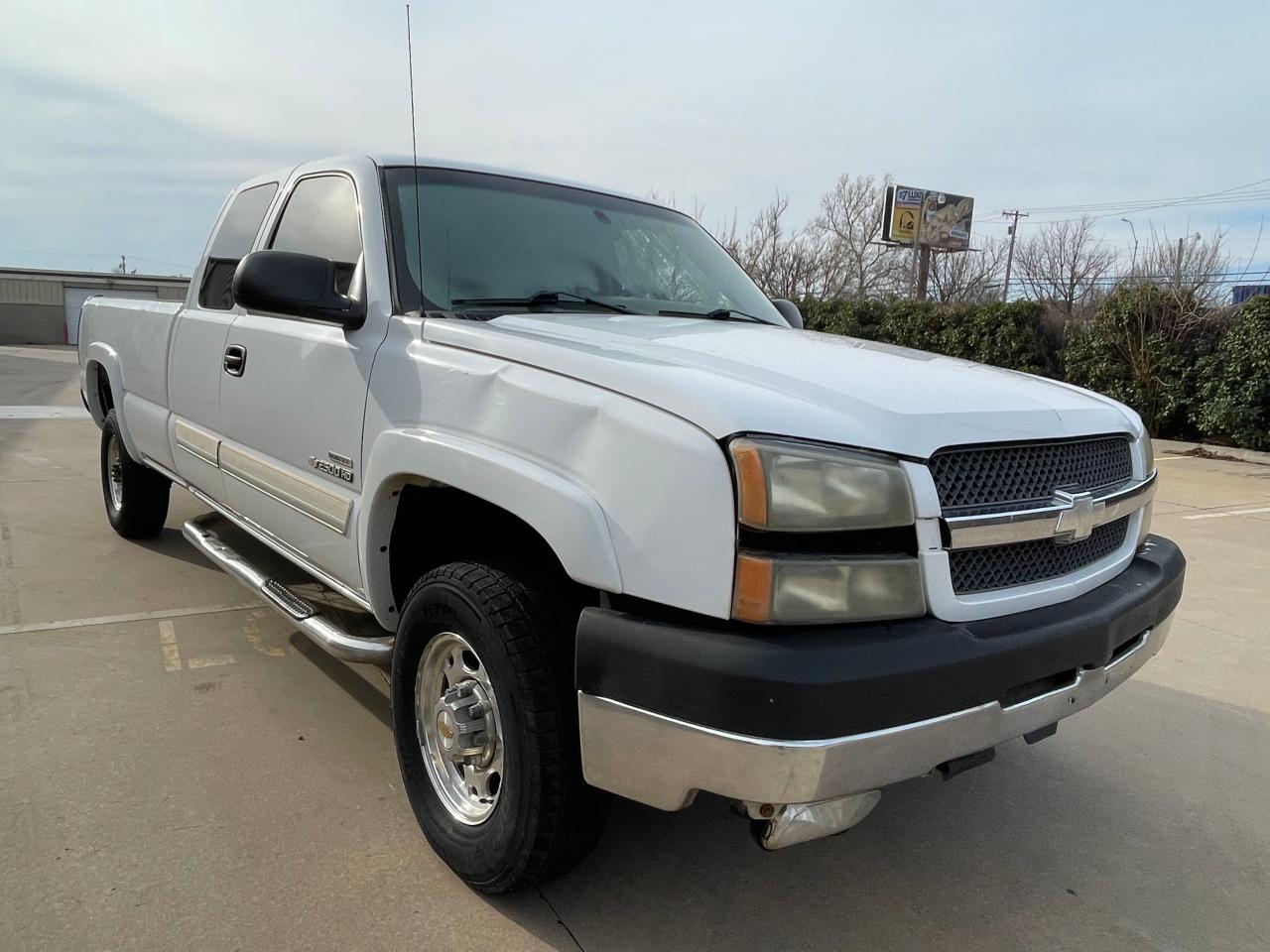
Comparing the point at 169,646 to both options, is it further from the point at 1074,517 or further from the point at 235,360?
the point at 1074,517

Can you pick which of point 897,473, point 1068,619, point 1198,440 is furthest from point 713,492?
point 1198,440

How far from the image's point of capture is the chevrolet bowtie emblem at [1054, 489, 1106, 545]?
2.12 meters

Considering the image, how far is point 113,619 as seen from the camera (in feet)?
13.8

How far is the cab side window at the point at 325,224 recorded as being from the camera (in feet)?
10.0

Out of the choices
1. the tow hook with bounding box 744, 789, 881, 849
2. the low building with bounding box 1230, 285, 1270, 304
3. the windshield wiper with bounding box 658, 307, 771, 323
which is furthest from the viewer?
the low building with bounding box 1230, 285, 1270, 304

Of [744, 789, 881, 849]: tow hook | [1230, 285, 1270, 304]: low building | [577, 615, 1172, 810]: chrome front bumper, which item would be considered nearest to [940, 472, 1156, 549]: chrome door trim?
[577, 615, 1172, 810]: chrome front bumper

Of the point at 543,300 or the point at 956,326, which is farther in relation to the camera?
the point at 956,326

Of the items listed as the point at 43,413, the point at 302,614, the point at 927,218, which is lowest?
the point at 43,413

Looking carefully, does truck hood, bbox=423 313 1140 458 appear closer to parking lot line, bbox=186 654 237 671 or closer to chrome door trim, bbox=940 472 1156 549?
chrome door trim, bbox=940 472 1156 549

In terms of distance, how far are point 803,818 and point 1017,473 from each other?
911 millimetres

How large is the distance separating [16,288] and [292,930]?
152 ft

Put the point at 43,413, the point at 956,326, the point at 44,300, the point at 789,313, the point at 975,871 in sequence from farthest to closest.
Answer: the point at 44,300
the point at 956,326
the point at 43,413
the point at 789,313
the point at 975,871

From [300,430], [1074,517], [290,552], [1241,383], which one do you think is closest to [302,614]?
[290,552]

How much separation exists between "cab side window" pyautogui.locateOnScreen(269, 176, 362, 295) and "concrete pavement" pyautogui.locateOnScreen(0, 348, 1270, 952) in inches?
62.3
